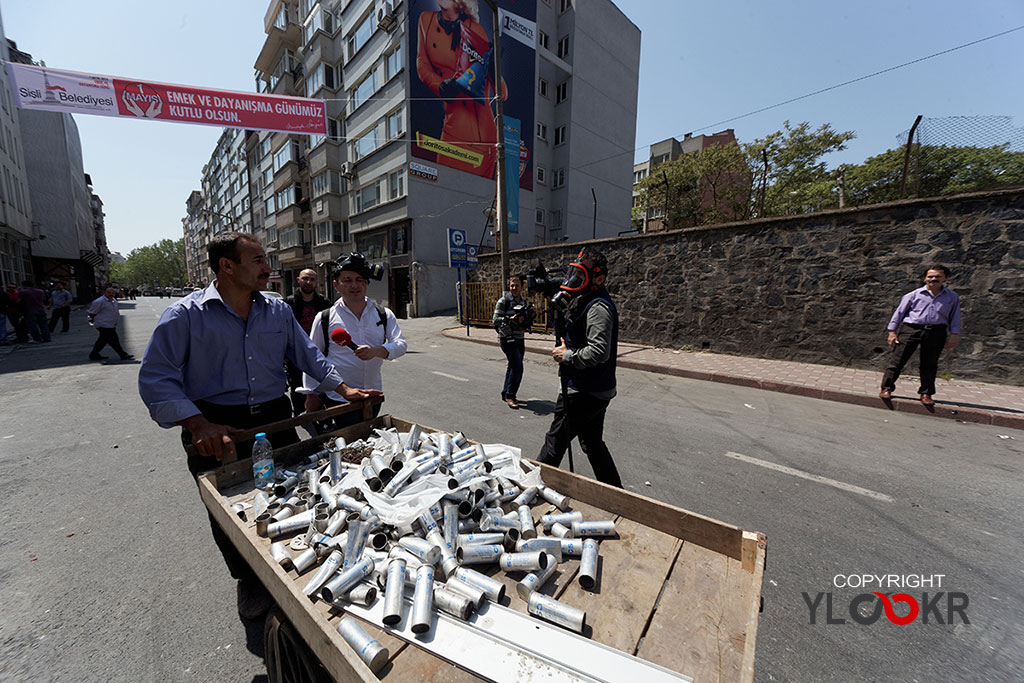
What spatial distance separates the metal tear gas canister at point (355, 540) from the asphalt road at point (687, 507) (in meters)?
1.06

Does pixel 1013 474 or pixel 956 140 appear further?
pixel 956 140

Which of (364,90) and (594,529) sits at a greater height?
(364,90)

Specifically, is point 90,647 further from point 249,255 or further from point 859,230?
point 859,230

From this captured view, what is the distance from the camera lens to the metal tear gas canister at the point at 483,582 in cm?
144

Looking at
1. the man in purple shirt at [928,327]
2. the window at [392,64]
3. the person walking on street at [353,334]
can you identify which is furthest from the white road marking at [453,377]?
the window at [392,64]

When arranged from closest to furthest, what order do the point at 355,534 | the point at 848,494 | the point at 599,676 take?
the point at 599,676 < the point at 355,534 < the point at 848,494

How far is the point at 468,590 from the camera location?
1436 millimetres

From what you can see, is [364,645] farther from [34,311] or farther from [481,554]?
[34,311]

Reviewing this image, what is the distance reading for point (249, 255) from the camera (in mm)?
2359

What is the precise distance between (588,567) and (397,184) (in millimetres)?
24477

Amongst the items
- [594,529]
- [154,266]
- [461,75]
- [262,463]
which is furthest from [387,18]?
[154,266]

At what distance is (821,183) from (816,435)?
29524 mm

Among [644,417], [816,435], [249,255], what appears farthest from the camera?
[644,417]

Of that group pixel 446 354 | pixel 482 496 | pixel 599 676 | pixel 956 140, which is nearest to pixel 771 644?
pixel 599 676
